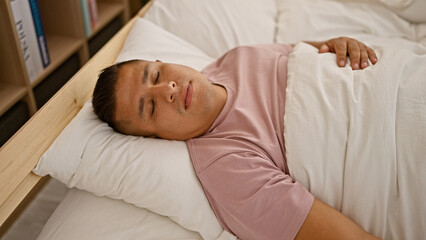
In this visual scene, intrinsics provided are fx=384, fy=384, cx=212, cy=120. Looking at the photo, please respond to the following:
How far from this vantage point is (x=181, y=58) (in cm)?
137

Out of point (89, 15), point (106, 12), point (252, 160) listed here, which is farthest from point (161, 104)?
point (106, 12)

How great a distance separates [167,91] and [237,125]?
0.21 metres

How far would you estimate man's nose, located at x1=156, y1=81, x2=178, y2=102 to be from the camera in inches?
40.6

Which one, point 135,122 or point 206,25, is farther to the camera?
point 206,25

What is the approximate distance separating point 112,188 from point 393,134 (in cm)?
70

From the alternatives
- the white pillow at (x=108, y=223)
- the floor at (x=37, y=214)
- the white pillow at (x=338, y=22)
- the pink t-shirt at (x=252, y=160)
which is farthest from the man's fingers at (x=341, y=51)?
the floor at (x=37, y=214)

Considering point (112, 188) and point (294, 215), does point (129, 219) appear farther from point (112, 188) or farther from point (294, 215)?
point (294, 215)

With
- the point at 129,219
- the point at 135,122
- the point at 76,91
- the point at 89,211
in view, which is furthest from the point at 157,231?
the point at 76,91

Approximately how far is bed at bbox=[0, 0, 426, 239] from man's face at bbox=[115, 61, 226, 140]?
0.14 feet

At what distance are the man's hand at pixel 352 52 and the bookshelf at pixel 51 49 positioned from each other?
Result: 41.3 inches

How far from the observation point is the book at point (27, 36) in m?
1.35

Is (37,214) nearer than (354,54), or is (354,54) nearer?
(354,54)

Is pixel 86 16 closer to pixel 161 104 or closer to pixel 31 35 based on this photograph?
pixel 31 35

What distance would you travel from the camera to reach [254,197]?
2.91 ft
